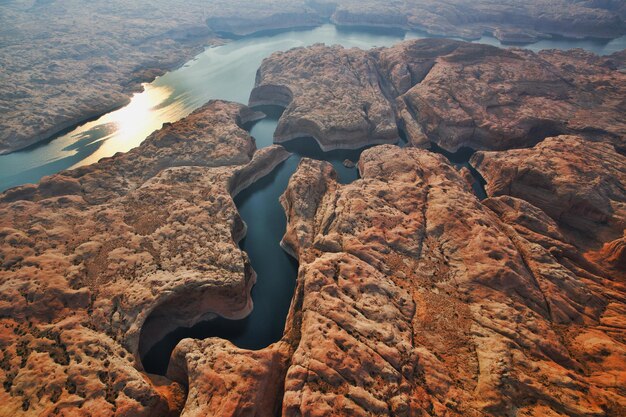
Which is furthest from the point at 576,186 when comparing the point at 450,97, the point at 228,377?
the point at 228,377

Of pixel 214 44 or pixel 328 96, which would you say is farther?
pixel 214 44

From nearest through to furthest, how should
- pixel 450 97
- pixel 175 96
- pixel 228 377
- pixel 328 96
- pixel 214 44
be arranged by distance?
pixel 228 377 → pixel 450 97 → pixel 328 96 → pixel 175 96 → pixel 214 44

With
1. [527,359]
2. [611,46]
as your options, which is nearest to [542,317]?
[527,359]

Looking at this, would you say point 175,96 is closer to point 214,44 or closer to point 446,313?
point 214,44

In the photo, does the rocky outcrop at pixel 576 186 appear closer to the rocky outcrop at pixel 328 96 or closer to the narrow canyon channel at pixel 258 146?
the narrow canyon channel at pixel 258 146

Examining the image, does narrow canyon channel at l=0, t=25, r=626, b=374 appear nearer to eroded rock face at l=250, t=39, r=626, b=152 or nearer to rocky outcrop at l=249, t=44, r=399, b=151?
rocky outcrop at l=249, t=44, r=399, b=151

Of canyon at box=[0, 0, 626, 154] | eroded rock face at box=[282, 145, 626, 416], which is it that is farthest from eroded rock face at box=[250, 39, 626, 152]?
canyon at box=[0, 0, 626, 154]
